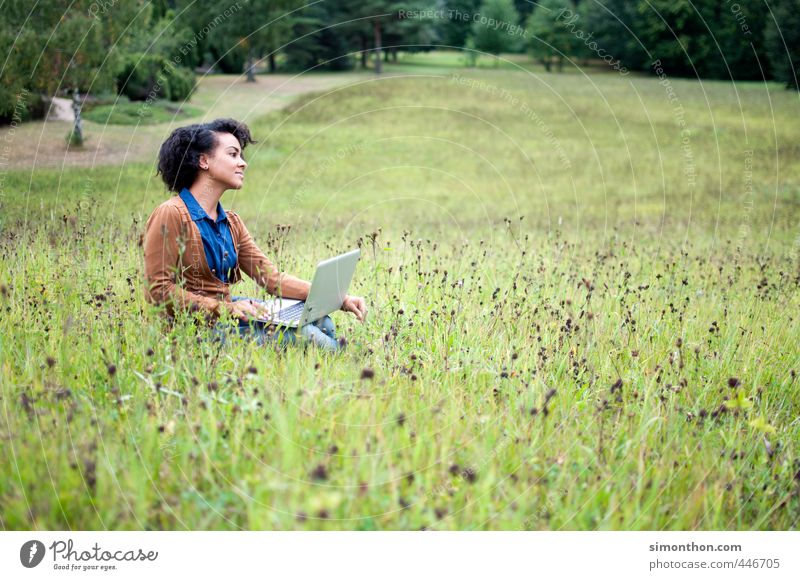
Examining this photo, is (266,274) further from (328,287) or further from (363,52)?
(363,52)

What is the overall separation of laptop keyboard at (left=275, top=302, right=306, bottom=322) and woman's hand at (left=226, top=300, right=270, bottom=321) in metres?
0.13

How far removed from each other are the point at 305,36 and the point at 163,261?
14.1m

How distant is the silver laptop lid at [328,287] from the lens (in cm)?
409

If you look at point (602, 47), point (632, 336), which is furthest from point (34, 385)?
point (602, 47)

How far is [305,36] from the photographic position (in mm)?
16797

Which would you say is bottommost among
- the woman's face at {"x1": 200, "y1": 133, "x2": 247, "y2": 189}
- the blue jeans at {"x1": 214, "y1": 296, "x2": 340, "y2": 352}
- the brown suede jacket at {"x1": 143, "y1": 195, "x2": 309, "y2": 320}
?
the blue jeans at {"x1": 214, "y1": 296, "x2": 340, "y2": 352}

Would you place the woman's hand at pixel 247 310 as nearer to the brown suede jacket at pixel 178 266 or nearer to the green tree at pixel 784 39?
the brown suede jacket at pixel 178 266

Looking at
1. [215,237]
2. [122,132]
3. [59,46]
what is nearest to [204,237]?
[215,237]

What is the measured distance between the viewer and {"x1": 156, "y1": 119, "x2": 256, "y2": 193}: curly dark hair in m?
4.51

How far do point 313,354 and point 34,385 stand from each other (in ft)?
5.01
